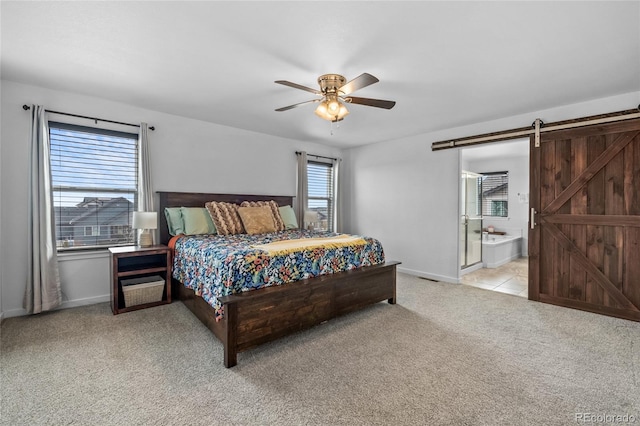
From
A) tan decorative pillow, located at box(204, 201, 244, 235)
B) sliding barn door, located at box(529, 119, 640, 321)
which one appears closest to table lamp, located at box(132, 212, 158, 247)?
tan decorative pillow, located at box(204, 201, 244, 235)

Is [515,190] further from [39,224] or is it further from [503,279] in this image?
[39,224]

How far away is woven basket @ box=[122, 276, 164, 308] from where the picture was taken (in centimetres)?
328

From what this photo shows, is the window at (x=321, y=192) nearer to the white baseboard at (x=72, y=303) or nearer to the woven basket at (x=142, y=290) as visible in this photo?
the woven basket at (x=142, y=290)

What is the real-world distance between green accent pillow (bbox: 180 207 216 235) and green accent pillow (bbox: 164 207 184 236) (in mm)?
57

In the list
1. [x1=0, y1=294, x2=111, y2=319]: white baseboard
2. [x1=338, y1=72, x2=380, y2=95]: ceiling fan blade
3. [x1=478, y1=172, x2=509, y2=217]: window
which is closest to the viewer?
[x1=338, y1=72, x2=380, y2=95]: ceiling fan blade

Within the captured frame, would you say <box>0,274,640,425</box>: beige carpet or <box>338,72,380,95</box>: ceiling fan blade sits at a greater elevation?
<box>338,72,380,95</box>: ceiling fan blade

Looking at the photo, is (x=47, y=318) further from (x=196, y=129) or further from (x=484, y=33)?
(x=484, y=33)

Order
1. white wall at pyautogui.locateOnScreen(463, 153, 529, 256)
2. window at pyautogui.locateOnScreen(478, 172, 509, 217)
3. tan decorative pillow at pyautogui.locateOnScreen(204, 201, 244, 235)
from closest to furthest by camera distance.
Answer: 1. tan decorative pillow at pyautogui.locateOnScreen(204, 201, 244, 235)
2. white wall at pyautogui.locateOnScreen(463, 153, 529, 256)
3. window at pyautogui.locateOnScreen(478, 172, 509, 217)

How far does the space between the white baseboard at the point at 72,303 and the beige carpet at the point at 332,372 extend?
168 millimetres

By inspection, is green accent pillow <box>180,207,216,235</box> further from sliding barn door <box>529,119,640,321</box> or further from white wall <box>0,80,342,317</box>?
sliding barn door <box>529,119,640,321</box>

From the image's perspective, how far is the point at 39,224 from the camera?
10.1 feet

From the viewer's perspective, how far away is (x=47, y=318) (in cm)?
305

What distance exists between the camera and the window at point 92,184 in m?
3.37

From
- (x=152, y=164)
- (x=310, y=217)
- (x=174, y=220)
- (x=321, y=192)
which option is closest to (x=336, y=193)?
(x=321, y=192)
